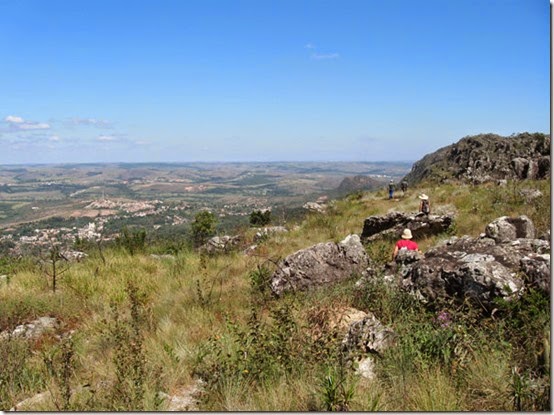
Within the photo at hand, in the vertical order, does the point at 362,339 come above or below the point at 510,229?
below

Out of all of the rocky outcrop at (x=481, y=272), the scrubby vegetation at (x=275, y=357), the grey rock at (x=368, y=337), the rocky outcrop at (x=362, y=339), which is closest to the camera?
the scrubby vegetation at (x=275, y=357)

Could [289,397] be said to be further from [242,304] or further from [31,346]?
[31,346]

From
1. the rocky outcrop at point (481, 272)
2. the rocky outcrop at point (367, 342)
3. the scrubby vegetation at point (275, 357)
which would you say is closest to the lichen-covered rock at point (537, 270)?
the rocky outcrop at point (481, 272)

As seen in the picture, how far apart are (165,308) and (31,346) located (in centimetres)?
176

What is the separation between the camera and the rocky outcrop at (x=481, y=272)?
420 centimetres

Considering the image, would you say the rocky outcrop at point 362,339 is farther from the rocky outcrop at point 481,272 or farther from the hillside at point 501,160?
the hillside at point 501,160

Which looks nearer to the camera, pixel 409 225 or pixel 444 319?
pixel 444 319

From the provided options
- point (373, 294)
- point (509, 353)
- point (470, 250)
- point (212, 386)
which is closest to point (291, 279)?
point (373, 294)

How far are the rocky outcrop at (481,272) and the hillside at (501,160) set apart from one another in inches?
810

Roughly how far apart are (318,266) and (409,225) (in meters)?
5.63

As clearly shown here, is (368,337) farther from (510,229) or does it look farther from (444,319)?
(510,229)

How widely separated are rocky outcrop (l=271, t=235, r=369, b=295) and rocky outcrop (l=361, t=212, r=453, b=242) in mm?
4214

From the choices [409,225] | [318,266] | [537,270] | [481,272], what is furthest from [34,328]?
[409,225]

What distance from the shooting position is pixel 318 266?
6.90 meters
